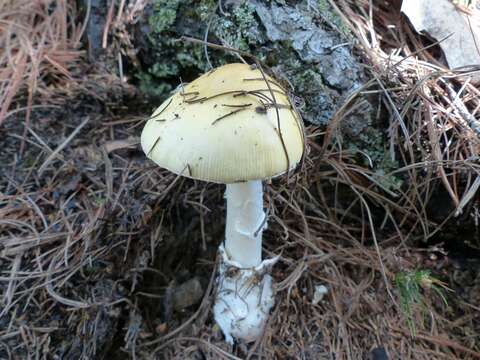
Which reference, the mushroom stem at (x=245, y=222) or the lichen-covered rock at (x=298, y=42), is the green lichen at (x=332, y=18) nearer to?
the lichen-covered rock at (x=298, y=42)

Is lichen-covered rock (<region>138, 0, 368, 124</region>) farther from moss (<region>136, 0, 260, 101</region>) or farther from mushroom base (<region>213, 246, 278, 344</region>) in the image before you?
mushroom base (<region>213, 246, 278, 344</region>)

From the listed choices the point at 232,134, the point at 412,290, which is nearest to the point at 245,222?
the point at 232,134

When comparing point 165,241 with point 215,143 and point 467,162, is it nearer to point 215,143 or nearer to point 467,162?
point 215,143

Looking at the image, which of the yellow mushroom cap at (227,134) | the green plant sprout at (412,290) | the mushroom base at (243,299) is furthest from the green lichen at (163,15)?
the green plant sprout at (412,290)

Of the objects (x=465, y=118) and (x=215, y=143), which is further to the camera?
(x=465, y=118)

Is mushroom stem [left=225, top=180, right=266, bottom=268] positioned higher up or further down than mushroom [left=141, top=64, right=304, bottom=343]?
further down

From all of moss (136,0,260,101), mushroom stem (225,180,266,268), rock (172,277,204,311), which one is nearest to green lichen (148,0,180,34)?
moss (136,0,260,101)

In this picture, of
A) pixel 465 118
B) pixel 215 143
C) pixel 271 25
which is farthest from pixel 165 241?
pixel 465 118
